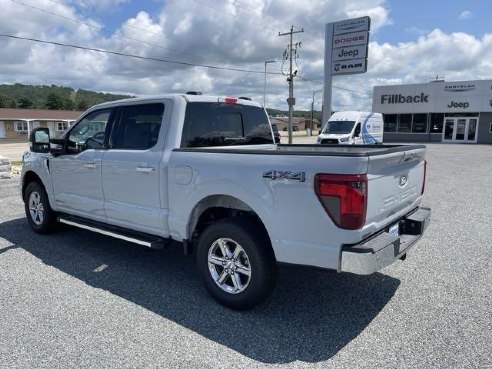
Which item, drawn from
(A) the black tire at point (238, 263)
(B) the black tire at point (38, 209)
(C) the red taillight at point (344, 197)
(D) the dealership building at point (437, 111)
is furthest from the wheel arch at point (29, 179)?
(D) the dealership building at point (437, 111)

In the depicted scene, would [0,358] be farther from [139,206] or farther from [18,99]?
[18,99]

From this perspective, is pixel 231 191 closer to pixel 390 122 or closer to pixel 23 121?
pixel 390 122

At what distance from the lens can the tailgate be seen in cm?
308

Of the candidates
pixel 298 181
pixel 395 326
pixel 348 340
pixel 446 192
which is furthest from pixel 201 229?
pixel 446 192

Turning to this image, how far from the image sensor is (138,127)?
4508 millimetres

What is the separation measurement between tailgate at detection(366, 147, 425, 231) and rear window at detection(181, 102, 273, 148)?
6.54 ft

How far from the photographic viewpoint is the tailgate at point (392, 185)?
308 cm

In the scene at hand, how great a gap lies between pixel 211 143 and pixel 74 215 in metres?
2.35

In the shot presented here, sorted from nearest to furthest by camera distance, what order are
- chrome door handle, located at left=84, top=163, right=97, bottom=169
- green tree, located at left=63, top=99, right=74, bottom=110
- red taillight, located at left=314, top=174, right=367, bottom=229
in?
red taillight, located at left=314, top=174, right=367, bottom=229
chrome door handle, located at left=84, top=163, right=97, bottom=169
green tree, located at left=63, top=99, right=74, bottom=110

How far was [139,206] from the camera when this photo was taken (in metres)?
4.34

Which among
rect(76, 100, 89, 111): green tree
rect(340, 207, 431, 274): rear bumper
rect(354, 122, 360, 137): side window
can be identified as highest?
rect(76, 100, 89, 111): green tree

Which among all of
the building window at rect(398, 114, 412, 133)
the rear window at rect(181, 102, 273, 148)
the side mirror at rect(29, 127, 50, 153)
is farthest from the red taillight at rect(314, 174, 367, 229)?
the building window at rect(398, 114, 412, 133)

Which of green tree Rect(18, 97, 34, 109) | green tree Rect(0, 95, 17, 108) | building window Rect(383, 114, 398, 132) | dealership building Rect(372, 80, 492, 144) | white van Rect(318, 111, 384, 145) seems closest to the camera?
white van Rect(318, 111, 384, 145)

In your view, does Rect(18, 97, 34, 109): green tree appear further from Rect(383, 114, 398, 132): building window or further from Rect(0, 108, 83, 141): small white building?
Rect(383, 114, 398, 132): building window
